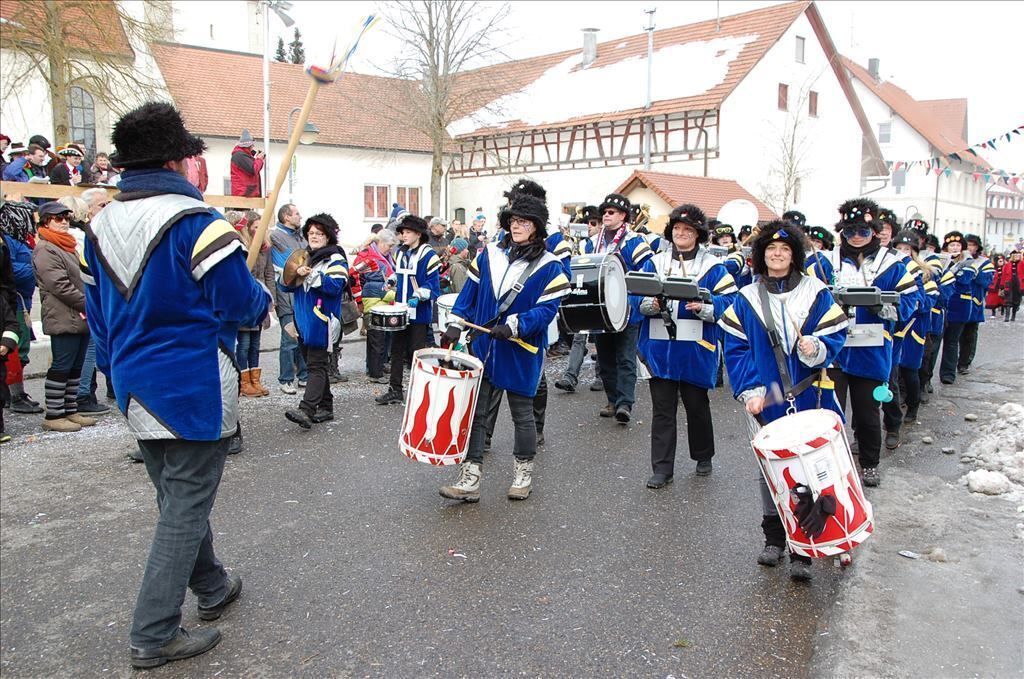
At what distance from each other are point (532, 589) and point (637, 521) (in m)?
1.24

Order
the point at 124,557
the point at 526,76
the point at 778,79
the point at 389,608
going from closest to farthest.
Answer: the point at 389,608, the point at 124,557, the point at 778,79, the point at 526,76

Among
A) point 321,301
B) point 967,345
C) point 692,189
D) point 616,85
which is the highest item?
point 616,85

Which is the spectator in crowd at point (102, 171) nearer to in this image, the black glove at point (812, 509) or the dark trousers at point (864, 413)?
the dark trousers at point (864, 413)

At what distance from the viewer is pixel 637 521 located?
5.34m

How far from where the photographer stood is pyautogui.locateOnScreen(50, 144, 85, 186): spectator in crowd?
485 inches

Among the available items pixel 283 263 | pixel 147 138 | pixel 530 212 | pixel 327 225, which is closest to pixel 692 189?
pixel 283 263

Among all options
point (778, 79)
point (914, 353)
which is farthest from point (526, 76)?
point (914, 353)

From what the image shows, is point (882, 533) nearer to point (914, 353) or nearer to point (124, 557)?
point (914, 353)

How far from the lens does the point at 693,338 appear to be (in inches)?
238

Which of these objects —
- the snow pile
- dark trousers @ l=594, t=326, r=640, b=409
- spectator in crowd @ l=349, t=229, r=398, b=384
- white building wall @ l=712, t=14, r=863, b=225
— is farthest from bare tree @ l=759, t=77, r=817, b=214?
dark trousers @ l=594, t=326, r=640, b=409

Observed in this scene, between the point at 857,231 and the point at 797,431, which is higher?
the point at 857,231

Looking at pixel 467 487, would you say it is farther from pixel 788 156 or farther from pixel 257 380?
pixel 788 156

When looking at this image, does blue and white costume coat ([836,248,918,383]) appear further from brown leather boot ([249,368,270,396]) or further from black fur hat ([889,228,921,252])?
brown leather boot ([249,368,270,396])

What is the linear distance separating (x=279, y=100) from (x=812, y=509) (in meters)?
35.7
